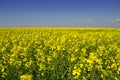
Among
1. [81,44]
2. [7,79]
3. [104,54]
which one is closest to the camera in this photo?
[7,79]

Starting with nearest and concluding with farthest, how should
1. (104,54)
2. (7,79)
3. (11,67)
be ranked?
(7,79) → (11,67) → (104,54)

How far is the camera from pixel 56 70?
6004mm

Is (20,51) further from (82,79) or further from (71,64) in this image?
(82,79)

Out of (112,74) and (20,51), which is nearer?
(112,74)

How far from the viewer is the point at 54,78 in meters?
5.62

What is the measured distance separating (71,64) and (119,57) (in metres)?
1.22

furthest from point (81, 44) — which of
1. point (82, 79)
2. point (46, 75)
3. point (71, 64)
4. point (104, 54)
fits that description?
point (82, 79)

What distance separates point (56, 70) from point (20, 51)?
1.85 meters

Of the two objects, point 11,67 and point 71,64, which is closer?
point 11,67

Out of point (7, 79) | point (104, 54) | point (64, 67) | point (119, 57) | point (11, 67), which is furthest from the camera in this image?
point (104, 54)

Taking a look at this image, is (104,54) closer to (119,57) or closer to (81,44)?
(119,57)

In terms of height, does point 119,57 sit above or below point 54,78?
above

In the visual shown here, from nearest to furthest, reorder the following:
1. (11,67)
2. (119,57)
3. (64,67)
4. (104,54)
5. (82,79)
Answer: (82,79) < (11,67) < (119,57) < (64,67) < (104,54)

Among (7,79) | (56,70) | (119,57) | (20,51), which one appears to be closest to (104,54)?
(119,57)
